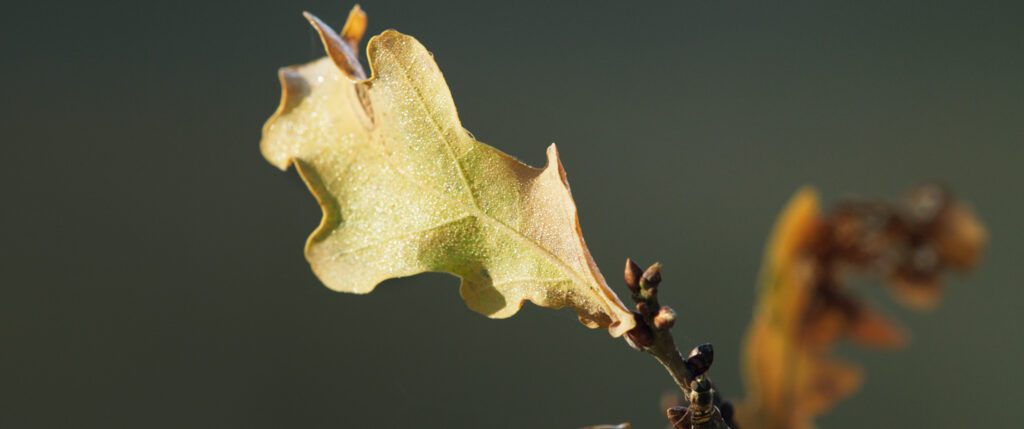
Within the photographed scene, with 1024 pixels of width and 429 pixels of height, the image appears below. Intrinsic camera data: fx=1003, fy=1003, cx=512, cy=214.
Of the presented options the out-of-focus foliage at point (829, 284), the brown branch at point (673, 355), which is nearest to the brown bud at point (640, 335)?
the brown branch at point (673, 355)

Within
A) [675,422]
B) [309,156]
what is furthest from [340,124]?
[675,422]

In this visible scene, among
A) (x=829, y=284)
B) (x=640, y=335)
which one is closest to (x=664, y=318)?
(x=640, y=335)

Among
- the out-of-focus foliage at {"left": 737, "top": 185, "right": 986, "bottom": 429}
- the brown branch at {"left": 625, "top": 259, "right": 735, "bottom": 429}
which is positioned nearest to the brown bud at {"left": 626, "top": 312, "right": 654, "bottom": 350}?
the brown branch at {"left": 625, "top": 259, "right": 735, "bottom": 429}

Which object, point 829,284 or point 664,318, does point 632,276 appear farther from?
point 829,284

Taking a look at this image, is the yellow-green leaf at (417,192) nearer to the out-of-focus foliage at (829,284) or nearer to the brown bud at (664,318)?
the brown bud at (664,318)

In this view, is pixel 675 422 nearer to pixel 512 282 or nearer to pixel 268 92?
pixel 512 282
